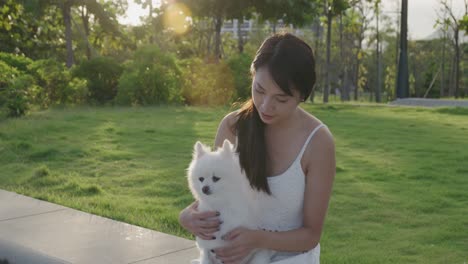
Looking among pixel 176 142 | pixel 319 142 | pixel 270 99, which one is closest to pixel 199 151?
pixel 270 99

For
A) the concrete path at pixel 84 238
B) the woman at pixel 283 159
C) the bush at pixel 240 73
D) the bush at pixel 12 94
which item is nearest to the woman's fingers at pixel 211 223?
the woman at pixel 283 159

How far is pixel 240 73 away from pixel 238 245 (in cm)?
2094

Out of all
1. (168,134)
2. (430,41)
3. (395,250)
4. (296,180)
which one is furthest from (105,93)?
(430,41)

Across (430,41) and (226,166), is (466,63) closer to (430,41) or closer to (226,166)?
(430,41)

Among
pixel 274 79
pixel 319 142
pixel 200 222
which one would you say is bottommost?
pixel 200 222

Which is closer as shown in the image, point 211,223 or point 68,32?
point 211,223

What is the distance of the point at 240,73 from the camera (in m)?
23.5

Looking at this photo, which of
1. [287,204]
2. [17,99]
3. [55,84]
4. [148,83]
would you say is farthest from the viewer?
[148,83]

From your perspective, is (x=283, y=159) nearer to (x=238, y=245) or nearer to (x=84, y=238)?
(x=238, y=245)

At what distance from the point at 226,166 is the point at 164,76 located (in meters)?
19.0

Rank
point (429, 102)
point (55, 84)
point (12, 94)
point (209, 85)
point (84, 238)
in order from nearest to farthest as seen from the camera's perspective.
Answer: point (84, 238) → point (12, 94) → point (55, 84) → point (209, 85) → point (429, 102)

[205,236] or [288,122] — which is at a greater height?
[288,122]

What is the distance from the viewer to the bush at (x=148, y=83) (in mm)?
21281

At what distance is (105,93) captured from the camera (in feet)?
73.9
